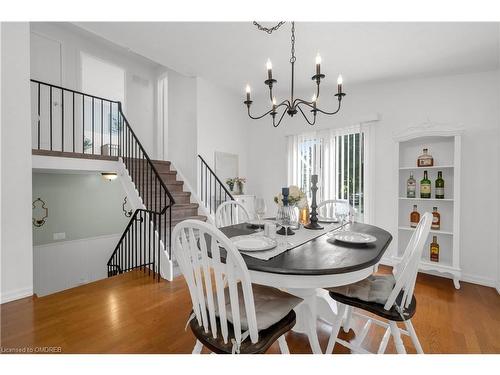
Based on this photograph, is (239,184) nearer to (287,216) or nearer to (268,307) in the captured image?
(287,216)

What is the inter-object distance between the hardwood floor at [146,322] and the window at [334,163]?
158cm

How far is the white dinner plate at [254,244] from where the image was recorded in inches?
55.8

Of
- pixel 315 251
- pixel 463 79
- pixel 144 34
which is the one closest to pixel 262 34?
pixel 144 34

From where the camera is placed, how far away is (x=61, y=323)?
6.36 ft

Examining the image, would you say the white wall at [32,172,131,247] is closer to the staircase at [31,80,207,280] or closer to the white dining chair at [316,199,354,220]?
the staircase at [31,80,207,280]

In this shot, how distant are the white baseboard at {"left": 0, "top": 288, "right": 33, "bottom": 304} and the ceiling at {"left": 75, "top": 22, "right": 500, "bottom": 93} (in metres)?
2.62

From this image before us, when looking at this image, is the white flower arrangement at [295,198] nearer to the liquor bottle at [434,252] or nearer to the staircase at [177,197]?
the staircase at [177,197]

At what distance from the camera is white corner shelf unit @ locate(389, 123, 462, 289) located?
2920mm

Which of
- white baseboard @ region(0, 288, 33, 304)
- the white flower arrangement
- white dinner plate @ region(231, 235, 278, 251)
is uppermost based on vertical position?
the white flower arrangement

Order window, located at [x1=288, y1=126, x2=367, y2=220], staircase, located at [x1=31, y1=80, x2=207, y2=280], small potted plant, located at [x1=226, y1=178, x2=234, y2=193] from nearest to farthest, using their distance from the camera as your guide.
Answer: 1. staircase, located at [x1=31, y1=80, x2=207, y2=280]
2. window, located at [x1=288, y1=126, x2=367, y2=220]
3. small potted plant, located at [x1=226, y1=178, x2=234, y2=193]

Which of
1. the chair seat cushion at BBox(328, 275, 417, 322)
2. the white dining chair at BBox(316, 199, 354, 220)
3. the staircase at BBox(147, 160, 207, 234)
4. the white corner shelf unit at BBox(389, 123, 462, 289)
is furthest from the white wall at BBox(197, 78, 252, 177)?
the chair seat cushion at BBox(328, 275, 417, 322)

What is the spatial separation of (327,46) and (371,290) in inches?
98.2

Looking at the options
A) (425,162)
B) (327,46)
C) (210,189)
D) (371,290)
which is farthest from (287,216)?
(210,189)
